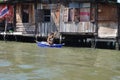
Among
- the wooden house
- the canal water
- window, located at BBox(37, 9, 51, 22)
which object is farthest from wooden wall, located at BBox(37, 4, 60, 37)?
the canal water

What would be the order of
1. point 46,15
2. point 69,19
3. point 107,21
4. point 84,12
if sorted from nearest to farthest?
point 107,21
point 84,12
point 69,19
point 46,15

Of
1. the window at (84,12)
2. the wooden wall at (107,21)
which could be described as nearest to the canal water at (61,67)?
the wooden wall at (107,21)

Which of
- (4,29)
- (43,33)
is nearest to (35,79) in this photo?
(43,33)

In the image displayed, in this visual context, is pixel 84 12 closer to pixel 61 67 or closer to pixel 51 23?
pixel 51 23

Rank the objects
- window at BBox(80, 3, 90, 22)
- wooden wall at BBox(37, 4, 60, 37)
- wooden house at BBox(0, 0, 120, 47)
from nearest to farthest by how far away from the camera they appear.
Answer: wooden house at BBox(0, 0, 120, 47)
window at BBox(80, 3, 90, 22)
wooden wall at BBox(37, 4, 60, 37)

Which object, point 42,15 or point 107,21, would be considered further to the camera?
point 42,15

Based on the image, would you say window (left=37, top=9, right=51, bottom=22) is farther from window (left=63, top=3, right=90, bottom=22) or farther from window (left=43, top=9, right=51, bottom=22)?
window (left=63, top=3, right=90, bottom=22)

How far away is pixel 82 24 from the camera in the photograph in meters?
31.4

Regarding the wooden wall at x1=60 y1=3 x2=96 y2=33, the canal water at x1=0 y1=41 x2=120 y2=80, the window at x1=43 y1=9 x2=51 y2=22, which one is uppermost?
the window at x1=43 y1=9 x2=51 y2=22

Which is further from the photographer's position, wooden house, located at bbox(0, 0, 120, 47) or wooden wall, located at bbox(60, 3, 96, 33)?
wooden wall, located at bbox(60, 3, 96, 33)

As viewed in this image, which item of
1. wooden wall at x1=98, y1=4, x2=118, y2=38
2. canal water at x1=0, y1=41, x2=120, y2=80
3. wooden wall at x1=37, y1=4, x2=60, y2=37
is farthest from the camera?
wooden wall at x1=37, y1=4, x2=60, y2=37

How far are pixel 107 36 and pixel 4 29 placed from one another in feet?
36.7

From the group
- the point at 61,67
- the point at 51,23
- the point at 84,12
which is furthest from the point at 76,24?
the point at 61,67

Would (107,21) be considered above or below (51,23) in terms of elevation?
above
